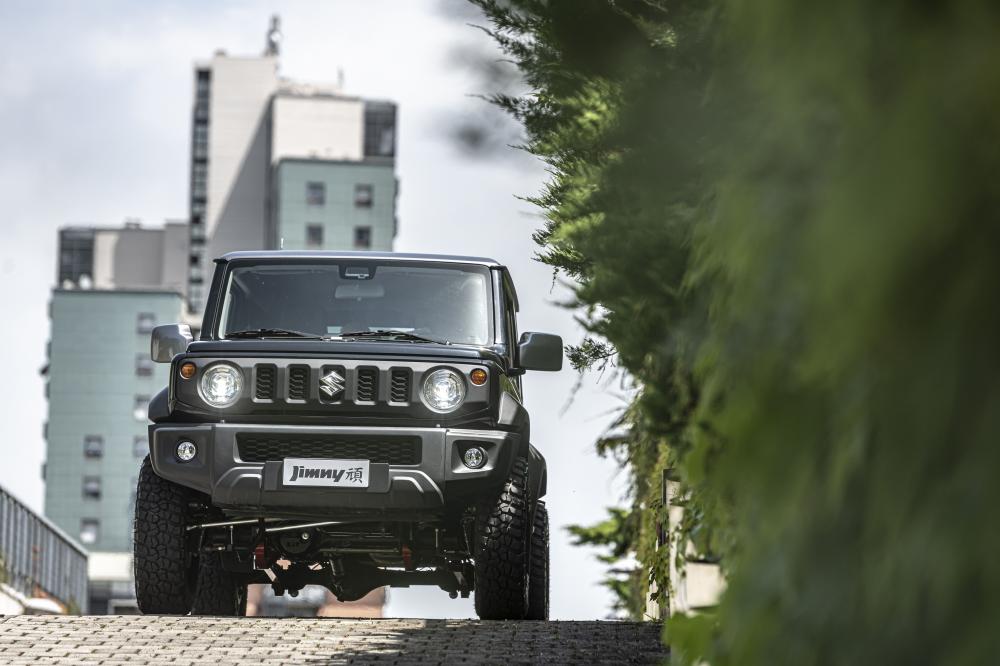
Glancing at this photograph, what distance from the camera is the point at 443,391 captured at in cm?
922

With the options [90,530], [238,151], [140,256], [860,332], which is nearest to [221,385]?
[860,332]

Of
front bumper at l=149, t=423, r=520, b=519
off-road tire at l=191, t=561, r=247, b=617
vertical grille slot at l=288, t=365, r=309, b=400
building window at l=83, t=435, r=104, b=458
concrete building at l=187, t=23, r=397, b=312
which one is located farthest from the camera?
building window at l=83, t=435, r=104, b=458

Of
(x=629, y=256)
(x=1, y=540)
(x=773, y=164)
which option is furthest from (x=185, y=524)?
(x=1, y=540)

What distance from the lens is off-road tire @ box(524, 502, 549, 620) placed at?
9.66 metres

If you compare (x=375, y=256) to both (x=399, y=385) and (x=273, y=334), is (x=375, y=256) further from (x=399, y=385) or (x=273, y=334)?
(x=399, y=385)

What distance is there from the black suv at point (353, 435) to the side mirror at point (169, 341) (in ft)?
0.04

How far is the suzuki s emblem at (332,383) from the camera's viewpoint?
9.20 meters

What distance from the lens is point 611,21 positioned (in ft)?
17.0

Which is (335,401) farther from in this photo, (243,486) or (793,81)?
(793,81)

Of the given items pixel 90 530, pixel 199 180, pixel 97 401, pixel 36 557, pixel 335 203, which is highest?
pixel 199 180

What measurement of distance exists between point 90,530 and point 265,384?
94249 mm

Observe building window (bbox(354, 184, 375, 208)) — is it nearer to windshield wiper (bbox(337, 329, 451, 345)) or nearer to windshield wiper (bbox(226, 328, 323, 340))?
windshield wiper (bbox(226, 328, 323, 340))

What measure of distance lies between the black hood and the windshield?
1.46ft

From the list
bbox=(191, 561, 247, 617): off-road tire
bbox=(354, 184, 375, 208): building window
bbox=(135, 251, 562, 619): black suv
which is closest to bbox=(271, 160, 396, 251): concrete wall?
bbox=(354, 184, 375, 208): building window
